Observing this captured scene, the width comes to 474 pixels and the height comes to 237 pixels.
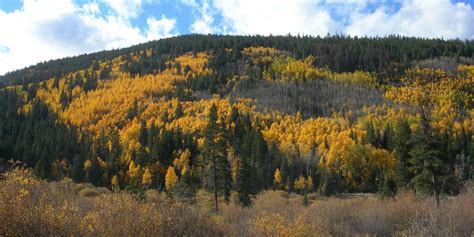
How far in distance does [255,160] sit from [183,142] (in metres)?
20.0

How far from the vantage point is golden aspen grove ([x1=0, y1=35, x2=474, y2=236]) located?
13.0m

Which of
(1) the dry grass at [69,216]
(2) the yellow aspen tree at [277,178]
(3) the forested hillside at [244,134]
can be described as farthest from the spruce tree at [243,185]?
(2) the yellow aspen tree at [277,178]

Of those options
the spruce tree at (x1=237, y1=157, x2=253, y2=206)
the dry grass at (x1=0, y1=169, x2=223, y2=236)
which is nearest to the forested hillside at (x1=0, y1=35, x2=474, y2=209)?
the spruce tree at (x1=237, y1=157, x2=253, y2=206)

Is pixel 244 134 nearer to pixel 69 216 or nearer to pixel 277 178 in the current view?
pixel 277 178

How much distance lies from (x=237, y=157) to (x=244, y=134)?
4675cm

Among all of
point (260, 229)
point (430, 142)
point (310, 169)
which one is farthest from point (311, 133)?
point (260, 229)

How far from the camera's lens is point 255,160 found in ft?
290

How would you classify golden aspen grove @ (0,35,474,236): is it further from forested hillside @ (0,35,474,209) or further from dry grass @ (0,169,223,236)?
forested hillside @ (0,35,474,209)

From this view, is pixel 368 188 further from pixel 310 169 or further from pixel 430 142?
pixel 430 142

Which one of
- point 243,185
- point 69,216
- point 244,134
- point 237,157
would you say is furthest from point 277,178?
point 69,216

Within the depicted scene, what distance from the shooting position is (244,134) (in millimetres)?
109938

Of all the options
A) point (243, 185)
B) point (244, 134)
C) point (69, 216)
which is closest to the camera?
point (69, 216)

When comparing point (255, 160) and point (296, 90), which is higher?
point (296, 90)

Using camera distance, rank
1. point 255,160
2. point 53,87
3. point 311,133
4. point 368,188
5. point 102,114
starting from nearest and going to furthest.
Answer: point 255,160, point 368,188, point 311,133, point 102,114, point 53,87
